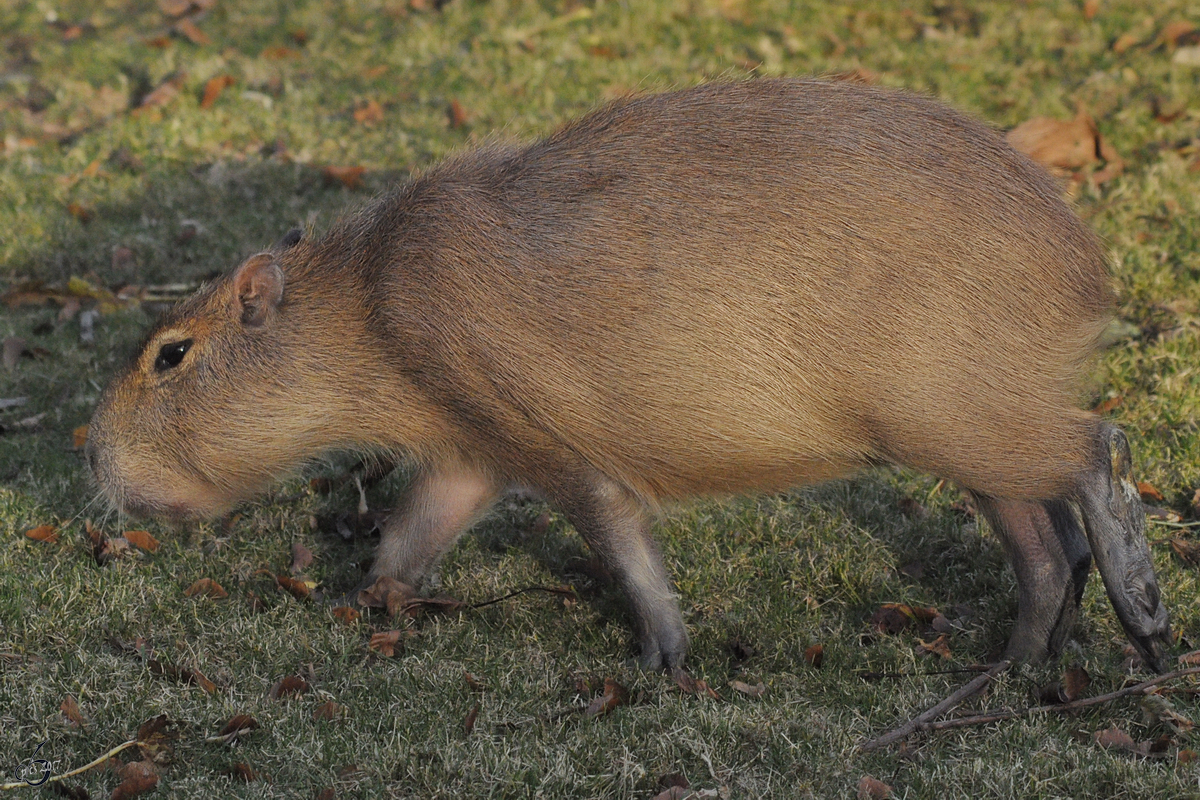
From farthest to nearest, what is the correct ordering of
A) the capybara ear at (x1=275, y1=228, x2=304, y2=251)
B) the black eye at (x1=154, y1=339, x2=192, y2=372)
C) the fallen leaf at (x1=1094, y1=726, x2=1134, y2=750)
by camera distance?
the capybara ear at (x1=275, y1=228, x2=304, y2=251)
the black eye at (x1=154, y1=339, x2=192, y2=372)
the fallen leaf at (x1=1094, y1=726, x2=1134, y2=750)

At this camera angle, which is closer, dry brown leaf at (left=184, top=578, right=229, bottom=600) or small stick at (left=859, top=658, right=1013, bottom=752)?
small stick at (left=859, top=658, right=1013, bottom=752)

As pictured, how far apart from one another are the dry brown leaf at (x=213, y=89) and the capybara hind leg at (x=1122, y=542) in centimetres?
512

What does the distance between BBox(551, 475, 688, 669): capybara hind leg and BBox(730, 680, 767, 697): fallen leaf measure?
196 mm

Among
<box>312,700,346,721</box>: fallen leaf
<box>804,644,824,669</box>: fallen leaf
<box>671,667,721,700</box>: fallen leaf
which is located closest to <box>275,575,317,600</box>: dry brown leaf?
<box>312,700,346,721</box>: fallen leaf

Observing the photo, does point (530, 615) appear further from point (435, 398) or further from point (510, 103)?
point (510, 103)

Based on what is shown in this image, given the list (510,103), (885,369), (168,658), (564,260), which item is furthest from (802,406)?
(510,103)

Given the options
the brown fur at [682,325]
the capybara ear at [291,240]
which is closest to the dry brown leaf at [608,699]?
the brown fur at [682,325]

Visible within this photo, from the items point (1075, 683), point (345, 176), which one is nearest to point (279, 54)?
point (345, 176)

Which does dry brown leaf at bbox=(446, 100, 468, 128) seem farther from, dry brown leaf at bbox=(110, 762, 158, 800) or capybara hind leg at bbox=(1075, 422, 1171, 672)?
dry brown leaf at bbox=(110, 762, 158, 800)

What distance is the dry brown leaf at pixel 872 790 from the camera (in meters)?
2.87

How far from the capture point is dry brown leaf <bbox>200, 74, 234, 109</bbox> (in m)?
6.80

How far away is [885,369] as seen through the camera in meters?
3.19

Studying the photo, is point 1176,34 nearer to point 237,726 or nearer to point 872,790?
point 872,790

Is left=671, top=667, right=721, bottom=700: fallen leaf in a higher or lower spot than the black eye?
lower
